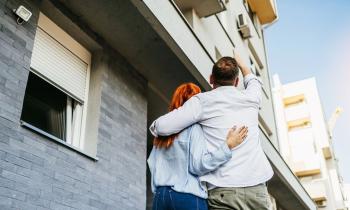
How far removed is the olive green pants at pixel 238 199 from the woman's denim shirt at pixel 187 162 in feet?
0.25

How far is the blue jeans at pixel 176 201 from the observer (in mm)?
2551

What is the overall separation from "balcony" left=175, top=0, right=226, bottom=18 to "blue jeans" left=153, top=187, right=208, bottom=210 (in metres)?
6.78

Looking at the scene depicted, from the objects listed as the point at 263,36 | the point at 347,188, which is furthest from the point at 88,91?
the point at 347,188

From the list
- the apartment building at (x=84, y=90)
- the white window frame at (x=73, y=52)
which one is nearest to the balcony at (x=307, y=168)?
the apartment building at (x=84, y=90)

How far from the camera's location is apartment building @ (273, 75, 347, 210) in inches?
1298

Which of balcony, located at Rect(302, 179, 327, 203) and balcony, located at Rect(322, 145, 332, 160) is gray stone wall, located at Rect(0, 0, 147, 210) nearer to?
balcony, located at Rect(302, 179, 327, 203)

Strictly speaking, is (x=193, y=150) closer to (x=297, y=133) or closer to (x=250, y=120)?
(x=250, y=120)

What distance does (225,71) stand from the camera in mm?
3006

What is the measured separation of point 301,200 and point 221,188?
11.8 meters

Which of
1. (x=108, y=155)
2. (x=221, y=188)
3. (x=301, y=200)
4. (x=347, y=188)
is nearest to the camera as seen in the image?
(x=221, y=188)

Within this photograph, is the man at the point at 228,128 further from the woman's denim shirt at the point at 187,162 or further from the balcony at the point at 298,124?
the balcony at the point at 298,124

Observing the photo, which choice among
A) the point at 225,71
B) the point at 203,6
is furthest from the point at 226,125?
the point at 203,6

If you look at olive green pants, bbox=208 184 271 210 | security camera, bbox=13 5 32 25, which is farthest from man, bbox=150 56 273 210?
security camera, bbox=13 5 32 25

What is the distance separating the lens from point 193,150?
2746 mm
